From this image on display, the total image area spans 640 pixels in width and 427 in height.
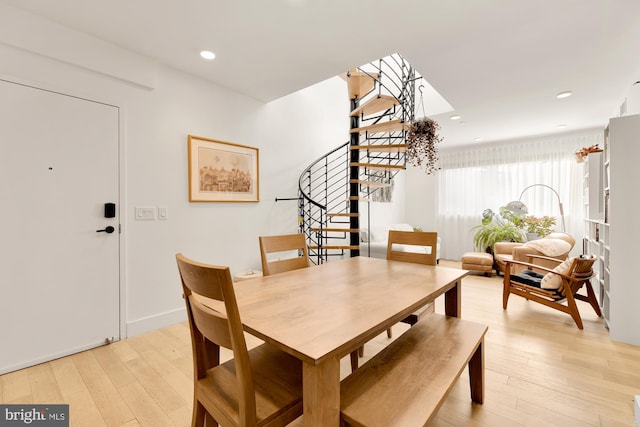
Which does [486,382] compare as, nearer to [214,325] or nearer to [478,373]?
[478,373]

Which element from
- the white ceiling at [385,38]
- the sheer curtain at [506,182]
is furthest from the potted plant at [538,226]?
the white ceiling at [385,38]

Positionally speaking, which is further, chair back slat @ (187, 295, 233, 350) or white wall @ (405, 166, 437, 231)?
white wall @ (405, 166, 437, 231)

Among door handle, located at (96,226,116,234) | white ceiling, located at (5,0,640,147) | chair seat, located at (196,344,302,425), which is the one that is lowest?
chair seat, located at (196,344,302,425)

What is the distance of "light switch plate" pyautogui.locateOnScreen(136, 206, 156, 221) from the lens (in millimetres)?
2535

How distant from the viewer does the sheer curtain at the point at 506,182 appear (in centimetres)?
512

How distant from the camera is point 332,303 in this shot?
4.02ft

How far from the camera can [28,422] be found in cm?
150

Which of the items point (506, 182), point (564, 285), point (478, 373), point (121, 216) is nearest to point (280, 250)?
point (478, 373)

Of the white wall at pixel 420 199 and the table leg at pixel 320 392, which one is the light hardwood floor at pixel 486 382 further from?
the white wall at pixel 420 199

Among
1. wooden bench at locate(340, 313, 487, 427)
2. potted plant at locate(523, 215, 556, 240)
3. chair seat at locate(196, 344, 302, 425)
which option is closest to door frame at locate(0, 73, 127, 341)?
chair seat at locate(196, 344, 302, 425)

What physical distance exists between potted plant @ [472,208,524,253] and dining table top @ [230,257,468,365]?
4.10 m

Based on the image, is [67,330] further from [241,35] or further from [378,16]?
[378,16]

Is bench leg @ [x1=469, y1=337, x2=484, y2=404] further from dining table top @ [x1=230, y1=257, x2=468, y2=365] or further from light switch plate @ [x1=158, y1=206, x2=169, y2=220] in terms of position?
light switch plate @ [x1=158, y1=206, x2=169, y2=220]

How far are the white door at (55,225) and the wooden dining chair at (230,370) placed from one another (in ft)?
5.50
